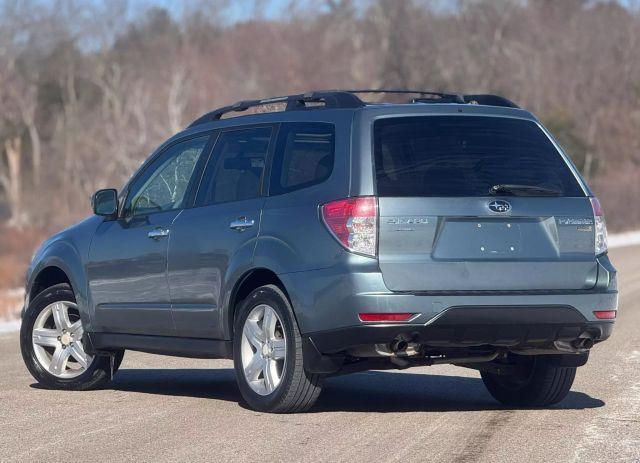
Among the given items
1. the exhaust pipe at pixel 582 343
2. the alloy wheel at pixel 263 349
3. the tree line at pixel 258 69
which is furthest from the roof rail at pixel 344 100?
the tree line at pixel 258 69

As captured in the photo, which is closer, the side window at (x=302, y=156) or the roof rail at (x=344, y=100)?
the side window at (x=302, y=156)

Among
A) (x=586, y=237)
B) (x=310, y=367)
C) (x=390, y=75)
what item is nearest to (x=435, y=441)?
(x=310, y=367)

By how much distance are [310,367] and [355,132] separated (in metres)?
1.36

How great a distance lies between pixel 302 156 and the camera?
8320 millimetres

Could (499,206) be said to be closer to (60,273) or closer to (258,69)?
(60,273)

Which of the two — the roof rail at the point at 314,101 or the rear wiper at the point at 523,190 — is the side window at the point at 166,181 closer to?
the roof rail at the point at 314,101

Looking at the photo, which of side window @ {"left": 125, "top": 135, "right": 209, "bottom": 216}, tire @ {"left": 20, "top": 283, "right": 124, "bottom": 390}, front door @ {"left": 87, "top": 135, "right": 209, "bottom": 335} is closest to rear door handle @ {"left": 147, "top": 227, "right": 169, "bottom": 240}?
front door @ {"left": 87, "top": 135, "right": 209, "bottom": 335}

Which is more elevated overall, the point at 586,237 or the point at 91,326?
the point at 586,237

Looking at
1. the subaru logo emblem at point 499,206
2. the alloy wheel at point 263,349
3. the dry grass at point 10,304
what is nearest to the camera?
the subaru logo emblem at point 499,206

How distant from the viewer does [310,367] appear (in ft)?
25.8

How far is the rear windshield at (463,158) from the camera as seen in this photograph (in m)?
7.75

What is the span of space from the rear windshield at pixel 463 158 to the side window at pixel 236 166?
3.32 feet

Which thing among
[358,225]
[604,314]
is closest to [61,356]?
[358,225]

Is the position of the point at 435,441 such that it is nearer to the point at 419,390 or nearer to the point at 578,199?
the point at 578,199
